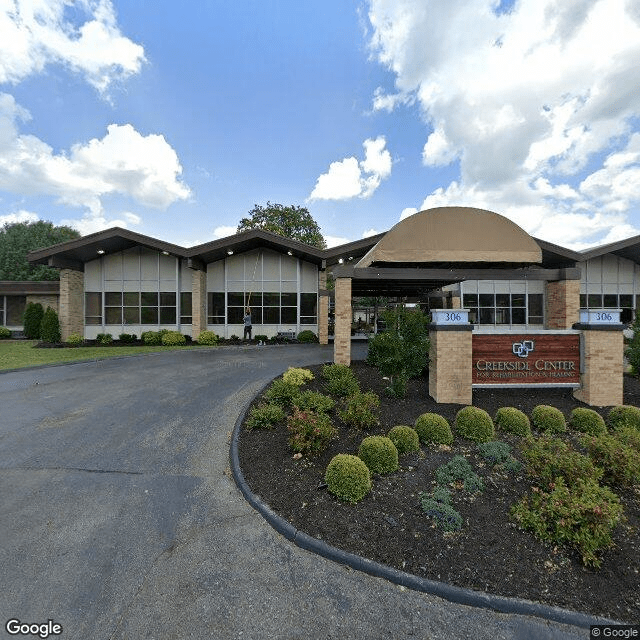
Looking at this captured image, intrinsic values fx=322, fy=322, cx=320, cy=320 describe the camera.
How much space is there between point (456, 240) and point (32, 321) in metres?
27.8

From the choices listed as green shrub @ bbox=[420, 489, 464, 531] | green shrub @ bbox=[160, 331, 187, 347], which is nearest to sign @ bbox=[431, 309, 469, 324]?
green shrub @ bbox=[420, 489, 464, 531]

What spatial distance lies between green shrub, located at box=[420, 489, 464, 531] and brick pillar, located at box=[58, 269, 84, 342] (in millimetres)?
23624

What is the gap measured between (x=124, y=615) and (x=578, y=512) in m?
4.18

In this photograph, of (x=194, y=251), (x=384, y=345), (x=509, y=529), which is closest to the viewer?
(x=509, y=529)

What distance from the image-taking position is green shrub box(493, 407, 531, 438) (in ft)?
18.8

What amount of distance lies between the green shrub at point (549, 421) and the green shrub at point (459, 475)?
2.36m

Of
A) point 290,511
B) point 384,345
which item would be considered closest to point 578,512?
point 290,511

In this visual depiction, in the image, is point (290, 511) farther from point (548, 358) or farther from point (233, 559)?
point (548, 358)

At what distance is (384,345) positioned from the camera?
7.57m

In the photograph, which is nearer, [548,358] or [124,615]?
[124,615]

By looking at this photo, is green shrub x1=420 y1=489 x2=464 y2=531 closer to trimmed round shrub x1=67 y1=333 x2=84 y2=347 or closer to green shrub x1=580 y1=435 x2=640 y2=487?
green shrub x1=580 y1=435 x2=640 y2=487

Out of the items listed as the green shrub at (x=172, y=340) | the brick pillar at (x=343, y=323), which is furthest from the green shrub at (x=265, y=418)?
the green shrub at (x=172, y=340)

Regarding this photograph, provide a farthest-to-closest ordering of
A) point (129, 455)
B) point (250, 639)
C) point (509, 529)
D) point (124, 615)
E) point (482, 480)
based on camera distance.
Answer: point (129, 455) < point (482, 480) < point (509, 529) < point (124, 615) < point (250, 639)

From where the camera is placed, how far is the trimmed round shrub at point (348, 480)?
13.0ft
